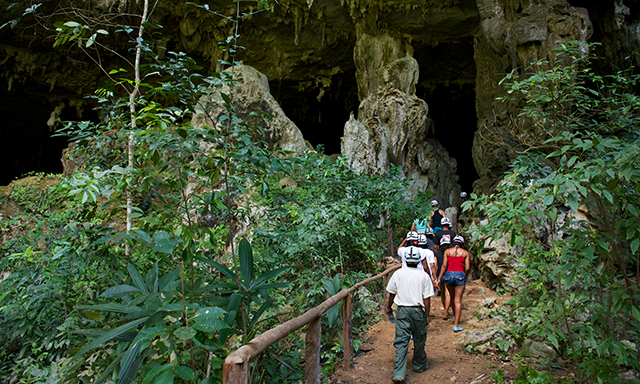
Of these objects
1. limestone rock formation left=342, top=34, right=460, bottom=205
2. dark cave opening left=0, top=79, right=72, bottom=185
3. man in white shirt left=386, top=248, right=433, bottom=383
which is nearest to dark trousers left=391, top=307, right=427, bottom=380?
man in white shirt left=386, top=248, right=433, bottom=383

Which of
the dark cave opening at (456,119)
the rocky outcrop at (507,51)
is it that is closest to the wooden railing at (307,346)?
the rocky outcrop at (507,51)

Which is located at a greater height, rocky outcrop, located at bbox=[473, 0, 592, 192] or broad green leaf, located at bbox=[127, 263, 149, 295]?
rocky outcrop, located at bbox=[473, 0, 592, 192]

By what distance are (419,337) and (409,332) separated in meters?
0.16

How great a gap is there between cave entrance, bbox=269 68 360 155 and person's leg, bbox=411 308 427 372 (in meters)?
12.8

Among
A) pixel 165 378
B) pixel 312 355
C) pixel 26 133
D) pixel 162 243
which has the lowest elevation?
pixel 312 355

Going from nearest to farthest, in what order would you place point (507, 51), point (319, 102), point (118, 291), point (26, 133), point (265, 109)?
1. point (118, 291)
2. point (507, 51)
3. point (265, 109)
4. point (26, 133)
5. point (319, 102)

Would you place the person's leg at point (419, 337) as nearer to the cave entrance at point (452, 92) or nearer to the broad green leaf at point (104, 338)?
the broad green leaf at point (104, 338)

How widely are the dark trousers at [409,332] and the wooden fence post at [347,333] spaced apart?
550 mm

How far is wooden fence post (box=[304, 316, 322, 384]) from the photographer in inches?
99.2

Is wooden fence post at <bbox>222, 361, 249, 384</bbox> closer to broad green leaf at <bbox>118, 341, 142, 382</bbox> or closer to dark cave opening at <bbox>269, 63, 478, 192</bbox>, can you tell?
broad green leaf at <bbox>118, 341, 142, 382</bbox>

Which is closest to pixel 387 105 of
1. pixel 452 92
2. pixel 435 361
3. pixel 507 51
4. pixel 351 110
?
pixel 507 51

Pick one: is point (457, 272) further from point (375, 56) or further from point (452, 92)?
point (452, 92)

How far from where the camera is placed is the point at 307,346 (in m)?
2.60

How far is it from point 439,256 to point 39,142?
21.6 m
